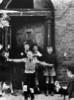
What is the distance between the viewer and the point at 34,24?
46.0 ft

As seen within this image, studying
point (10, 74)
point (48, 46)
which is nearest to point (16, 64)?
point (10, 74)

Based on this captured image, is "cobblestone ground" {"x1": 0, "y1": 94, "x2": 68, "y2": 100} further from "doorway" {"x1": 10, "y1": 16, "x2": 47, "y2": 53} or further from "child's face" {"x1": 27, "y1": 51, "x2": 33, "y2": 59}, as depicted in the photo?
"doorway" {"x1": 10, "y1": 16, "x2": 47, "y2": 53}

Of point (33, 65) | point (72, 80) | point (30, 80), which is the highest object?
point (72, 80)

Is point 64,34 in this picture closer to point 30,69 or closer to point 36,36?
point 36,36

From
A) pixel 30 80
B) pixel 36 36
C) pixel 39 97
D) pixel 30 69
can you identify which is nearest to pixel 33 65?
pixel 30 69

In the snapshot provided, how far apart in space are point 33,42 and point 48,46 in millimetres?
893

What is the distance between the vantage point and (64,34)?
1366cm

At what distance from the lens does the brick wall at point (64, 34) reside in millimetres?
13617

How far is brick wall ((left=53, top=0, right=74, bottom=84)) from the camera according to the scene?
44.7 feet

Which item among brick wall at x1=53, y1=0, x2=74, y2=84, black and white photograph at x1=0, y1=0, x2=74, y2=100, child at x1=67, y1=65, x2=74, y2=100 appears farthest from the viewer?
brick wall at x1=53, y1=0, x2=74, y2=84

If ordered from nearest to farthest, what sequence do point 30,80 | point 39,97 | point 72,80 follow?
point 72,80, point 30,80, point 39,97

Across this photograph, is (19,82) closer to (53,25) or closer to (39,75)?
(39,75)

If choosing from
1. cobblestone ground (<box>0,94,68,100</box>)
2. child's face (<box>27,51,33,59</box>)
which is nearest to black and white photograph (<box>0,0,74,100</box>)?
cobblestone ground (<box>0,94,68,100</box>)

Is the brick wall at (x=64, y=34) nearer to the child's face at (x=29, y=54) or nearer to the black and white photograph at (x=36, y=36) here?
the black and white photograph at (x=36, y=36)
